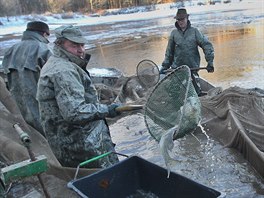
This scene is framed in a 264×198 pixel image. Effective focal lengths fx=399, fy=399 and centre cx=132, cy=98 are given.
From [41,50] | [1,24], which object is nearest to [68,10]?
[1,24]

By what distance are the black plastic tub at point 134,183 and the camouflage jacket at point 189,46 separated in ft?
14.0

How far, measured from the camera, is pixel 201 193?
2.97m

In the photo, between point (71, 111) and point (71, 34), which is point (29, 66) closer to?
point (71, 34)

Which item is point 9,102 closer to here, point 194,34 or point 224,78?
point 194,34

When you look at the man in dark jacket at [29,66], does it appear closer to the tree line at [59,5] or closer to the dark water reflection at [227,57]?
the dark water reflection at [227,57]

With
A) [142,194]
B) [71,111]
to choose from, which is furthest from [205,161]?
[71,111]

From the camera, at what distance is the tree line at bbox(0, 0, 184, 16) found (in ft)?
209

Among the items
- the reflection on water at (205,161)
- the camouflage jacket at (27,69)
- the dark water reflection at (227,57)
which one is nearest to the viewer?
the reflection on water at (205,161)

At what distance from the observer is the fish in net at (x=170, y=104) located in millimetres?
3850

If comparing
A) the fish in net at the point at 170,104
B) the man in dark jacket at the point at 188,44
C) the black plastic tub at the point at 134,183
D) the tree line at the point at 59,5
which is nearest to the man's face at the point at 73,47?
→ the fish in net at the point at 170,104

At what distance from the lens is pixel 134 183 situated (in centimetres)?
380

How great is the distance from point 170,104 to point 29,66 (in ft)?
8.01

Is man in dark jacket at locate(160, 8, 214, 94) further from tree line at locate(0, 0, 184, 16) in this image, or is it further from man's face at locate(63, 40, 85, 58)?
tree line at locate(0, 0, 184, 16)

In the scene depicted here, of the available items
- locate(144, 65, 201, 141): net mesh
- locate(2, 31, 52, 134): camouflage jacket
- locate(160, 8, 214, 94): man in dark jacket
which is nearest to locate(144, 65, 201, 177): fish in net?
locate(144, 65, 201, 141): net mesh
